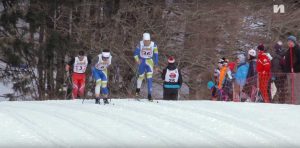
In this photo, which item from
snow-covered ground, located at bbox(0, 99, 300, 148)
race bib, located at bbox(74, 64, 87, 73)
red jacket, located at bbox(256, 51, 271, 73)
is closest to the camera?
snow-covered ground, located at bbox(0, 99, 300, 148)

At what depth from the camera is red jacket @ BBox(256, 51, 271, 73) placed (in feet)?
60.0

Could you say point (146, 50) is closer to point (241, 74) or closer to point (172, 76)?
point (172, 76)

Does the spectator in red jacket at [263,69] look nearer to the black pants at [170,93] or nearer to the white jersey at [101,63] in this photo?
the black pants at [170,93]

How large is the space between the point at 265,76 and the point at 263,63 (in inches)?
13.5

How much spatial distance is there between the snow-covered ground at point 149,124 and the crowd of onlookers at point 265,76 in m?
0.81

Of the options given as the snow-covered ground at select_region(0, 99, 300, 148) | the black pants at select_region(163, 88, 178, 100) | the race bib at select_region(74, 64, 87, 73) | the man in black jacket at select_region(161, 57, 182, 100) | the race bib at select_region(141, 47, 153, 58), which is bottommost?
the snow-covered ground at select_region(0, 99, 300, 148)

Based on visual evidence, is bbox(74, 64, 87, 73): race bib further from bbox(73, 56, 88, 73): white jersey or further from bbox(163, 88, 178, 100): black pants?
bbox(163, 88, 178, 100): black pants

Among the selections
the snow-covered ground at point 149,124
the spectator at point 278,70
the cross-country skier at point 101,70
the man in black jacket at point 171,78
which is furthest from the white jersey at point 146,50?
the spectator at point 278,70

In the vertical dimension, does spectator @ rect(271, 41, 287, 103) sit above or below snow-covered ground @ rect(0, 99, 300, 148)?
above

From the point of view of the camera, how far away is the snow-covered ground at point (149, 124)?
1325 cm

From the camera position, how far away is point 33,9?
30.5 metres

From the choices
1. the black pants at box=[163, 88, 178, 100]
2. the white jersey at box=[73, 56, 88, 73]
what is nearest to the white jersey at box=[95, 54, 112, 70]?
the white jersey at box=[73, 56, 88, 73]

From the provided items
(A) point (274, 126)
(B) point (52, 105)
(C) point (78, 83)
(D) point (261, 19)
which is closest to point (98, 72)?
(B) point (52, 105)

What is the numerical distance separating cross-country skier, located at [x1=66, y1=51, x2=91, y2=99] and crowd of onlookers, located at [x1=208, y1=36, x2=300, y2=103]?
11.9ft
